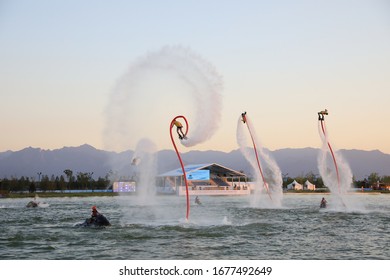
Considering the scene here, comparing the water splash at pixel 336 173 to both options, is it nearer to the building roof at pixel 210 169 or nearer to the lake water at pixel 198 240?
the lake water at pixel 198 240

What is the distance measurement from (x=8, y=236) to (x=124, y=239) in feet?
22.3

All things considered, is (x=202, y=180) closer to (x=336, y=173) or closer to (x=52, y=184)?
(x=52, y=184)

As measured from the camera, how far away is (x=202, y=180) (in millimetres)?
111125

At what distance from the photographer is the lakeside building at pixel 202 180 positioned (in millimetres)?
104812

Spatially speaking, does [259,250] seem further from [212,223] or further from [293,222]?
[293,222]

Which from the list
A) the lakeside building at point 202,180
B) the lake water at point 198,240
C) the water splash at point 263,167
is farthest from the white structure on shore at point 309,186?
the lake water at point 198,240

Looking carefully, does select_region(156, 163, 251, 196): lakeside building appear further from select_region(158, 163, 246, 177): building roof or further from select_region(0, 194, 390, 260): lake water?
select_region(0, 194, 390, 260): lake water

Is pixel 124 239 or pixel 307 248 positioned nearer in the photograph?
pixel 307 248

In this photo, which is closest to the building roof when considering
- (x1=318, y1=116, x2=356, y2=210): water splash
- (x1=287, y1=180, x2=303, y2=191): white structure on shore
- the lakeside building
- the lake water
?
the lakeside building

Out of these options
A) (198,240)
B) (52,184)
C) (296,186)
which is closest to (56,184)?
(52,184)

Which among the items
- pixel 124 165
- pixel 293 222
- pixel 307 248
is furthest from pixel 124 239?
pixel 124 165

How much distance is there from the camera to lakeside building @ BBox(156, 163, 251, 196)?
10481 centimetres
